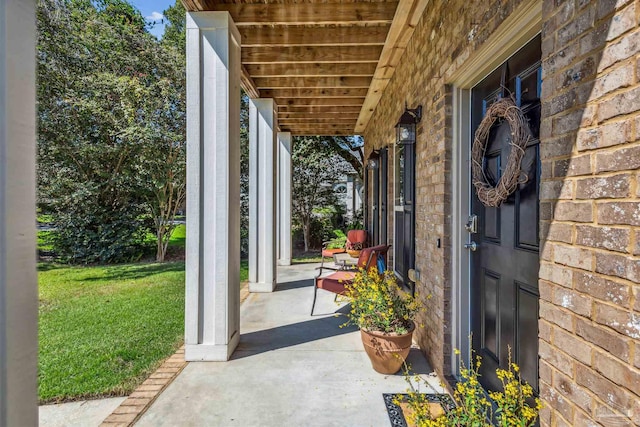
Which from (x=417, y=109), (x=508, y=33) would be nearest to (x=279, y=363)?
(x=417, y=109)

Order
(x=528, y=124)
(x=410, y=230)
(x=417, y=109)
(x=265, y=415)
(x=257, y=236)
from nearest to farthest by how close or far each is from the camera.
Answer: (x=528, y=124) → (x=265, y=415) → (x=417, y=109) → (x=410, y=230) → (x=257, y=236)

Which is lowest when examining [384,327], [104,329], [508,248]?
[104,329]

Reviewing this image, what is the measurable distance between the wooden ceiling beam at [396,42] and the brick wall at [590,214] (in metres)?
1.81

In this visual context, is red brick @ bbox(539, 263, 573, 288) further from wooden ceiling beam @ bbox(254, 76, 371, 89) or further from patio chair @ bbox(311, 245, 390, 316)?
wooden ceiling beam @ bbox(254, 76, 371, 89)

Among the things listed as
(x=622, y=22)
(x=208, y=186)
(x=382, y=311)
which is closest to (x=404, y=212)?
(x=382, y=311)

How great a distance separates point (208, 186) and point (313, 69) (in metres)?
2.28

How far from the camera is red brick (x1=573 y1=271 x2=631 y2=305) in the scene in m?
0.95

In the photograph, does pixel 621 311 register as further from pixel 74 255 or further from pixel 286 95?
pixel 74 255

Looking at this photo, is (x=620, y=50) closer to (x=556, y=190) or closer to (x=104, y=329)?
(x=556, y=190)

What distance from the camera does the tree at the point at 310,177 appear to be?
9.93 m

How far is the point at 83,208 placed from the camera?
7891 millimetres

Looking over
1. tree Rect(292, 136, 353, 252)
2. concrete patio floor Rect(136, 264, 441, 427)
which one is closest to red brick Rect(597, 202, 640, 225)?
concrete patio floor Rect(136, 264, 441, 427)

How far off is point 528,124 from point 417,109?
5.03 feet

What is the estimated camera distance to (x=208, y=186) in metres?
2.88
